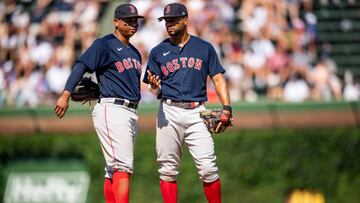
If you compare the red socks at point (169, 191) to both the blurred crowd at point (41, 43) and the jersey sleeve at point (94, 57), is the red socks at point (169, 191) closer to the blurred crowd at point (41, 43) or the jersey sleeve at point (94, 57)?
the jersey sleeve at point (94, 57)

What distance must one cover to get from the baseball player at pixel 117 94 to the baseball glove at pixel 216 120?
675 millimetres

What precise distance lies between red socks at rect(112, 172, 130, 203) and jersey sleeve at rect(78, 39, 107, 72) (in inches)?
37.7

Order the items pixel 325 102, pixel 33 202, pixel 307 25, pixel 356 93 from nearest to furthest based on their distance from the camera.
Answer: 1. pixel 325 102
2. pixel 33 202
3. pixel 356 93
4. pixel 307 25

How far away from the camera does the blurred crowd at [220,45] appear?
12625mm

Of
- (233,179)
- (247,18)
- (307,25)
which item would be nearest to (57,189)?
(233,179)

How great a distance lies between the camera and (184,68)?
755 cm

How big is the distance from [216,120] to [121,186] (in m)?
1.01

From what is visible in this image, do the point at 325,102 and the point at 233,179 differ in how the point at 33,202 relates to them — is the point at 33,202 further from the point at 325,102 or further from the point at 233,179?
the point at 325,102

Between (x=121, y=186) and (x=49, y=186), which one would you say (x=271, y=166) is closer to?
(x=49, y=186)

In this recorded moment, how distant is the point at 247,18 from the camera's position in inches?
530

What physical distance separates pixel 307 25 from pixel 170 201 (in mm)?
6958

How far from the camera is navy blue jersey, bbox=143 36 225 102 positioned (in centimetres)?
756

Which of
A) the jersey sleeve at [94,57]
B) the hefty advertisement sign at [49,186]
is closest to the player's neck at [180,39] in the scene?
the jersey sleeve at [94,57]

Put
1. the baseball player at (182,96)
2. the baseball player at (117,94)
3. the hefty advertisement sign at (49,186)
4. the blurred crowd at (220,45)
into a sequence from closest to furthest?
the baseball player at (117,94) < the baseball player at (182,96) < the hefty advertisement sign at (49,186) < the blurred crowd at (220,45)
